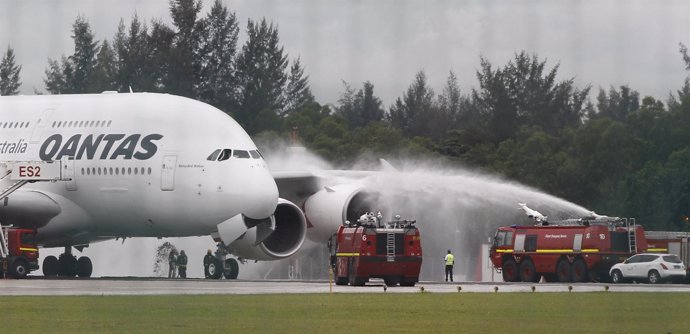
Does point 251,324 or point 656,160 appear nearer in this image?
point 251,324

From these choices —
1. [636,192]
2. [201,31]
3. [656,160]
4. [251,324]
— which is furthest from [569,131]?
[251,324]

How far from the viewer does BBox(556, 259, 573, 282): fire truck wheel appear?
62844mm

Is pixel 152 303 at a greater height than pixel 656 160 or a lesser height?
lesser

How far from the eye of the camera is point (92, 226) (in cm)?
5825

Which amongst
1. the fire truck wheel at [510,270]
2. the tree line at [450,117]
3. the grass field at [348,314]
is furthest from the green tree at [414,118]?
the grass field at [348,314]

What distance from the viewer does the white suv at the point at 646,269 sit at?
6234cm

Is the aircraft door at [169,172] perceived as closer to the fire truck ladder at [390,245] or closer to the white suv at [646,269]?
the fire truck ladder at [390,245]

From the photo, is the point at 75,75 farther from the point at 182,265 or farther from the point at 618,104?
the point at 618,104

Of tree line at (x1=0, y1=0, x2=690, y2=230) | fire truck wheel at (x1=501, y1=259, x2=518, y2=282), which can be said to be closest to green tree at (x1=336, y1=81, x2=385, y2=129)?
tree line at (x1=0, y1=0, x2=690, y2=230)

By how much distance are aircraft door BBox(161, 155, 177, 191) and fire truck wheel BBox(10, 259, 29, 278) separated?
5522mm

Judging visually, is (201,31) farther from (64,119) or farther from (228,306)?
(228,306)

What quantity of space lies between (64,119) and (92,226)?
3935 mm

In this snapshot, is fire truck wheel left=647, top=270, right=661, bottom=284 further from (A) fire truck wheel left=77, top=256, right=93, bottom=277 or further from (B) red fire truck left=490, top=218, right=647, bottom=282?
(A) fire truck wheel left=77, top=256, right=93, bottom=277

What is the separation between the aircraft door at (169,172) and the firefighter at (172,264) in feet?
26.6
